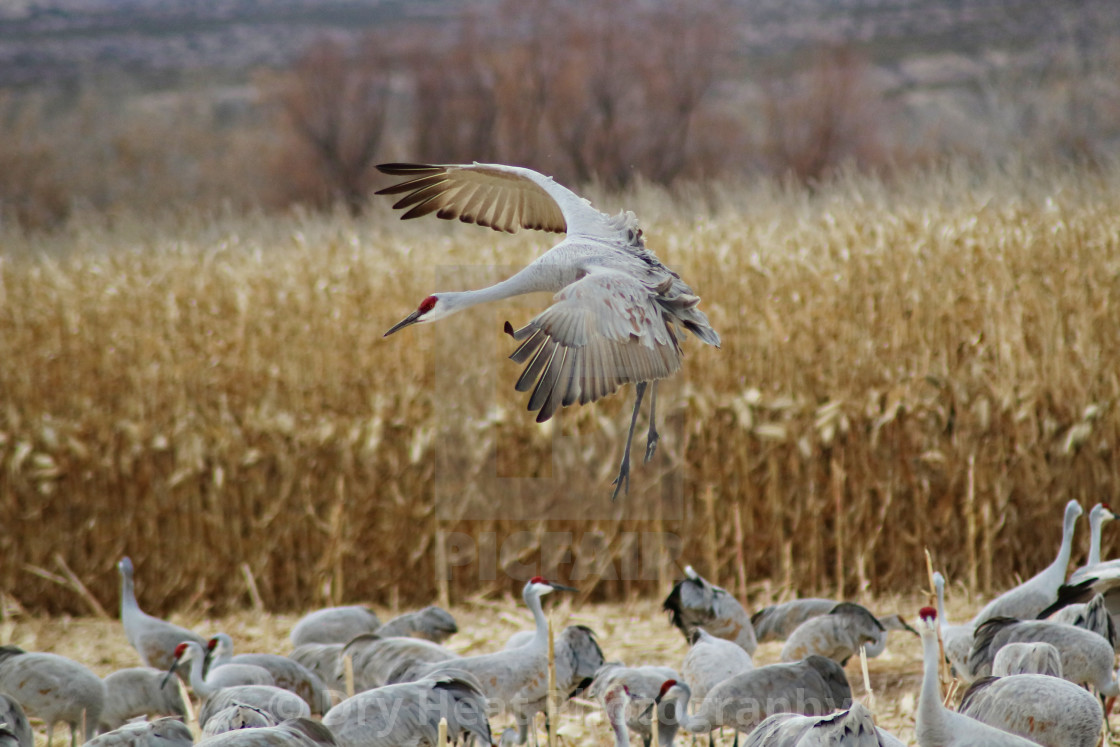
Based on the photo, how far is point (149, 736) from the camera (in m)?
3.61

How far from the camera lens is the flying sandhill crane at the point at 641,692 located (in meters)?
3.94

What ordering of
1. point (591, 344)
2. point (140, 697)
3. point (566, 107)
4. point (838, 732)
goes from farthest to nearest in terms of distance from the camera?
point (566, 107) → point (140, 697) → point (838, 732) → point (591, 344)

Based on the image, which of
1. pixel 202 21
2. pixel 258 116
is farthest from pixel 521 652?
pixel 202 21

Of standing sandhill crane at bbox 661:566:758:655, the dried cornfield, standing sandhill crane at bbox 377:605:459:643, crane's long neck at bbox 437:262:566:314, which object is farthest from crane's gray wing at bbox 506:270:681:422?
the dried cornfield

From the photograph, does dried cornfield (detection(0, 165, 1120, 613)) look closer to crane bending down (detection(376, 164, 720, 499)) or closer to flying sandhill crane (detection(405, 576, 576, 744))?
flying sandhill crane (detection(405, 576, 576, 744))

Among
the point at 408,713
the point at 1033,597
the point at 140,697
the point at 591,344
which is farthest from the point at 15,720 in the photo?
the point at 1033,597

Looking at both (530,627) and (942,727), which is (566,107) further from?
(942,727)

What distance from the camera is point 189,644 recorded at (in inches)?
185

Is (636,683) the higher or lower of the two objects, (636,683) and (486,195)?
the lower

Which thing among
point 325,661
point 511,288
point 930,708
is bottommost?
point 325,661

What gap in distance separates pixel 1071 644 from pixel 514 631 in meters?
3.39

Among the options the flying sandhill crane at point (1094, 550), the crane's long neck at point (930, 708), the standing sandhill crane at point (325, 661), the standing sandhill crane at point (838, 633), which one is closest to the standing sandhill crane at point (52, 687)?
the standing sandhill crane at point (325, 661)

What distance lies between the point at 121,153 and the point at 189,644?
39.1 metres

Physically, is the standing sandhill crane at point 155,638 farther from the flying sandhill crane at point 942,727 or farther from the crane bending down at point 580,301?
the flying sandhill crane at point 942,727
